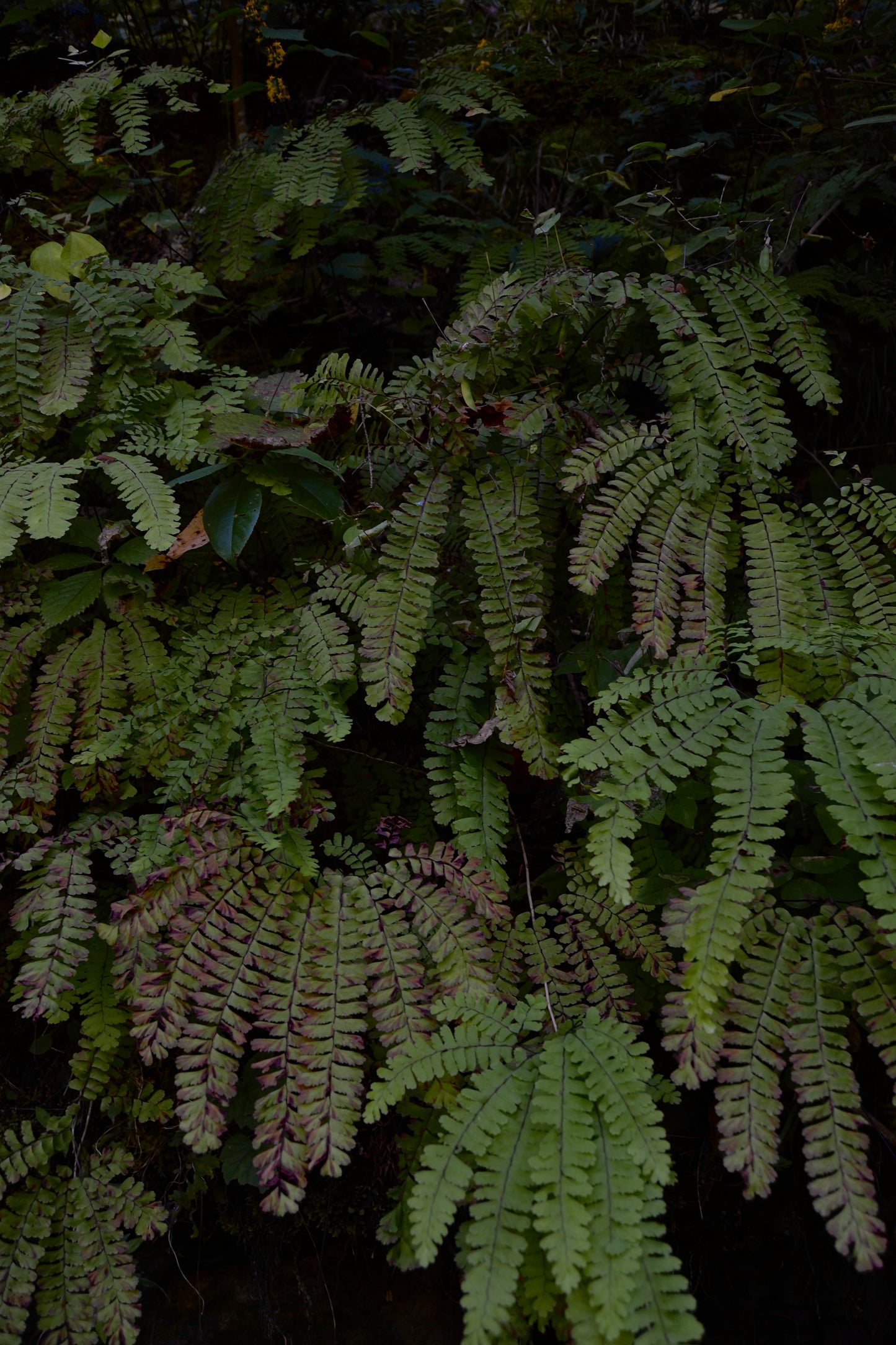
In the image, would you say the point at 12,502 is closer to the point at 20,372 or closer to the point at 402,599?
the point at 20,372

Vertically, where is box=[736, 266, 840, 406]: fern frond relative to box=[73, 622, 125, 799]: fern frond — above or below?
above

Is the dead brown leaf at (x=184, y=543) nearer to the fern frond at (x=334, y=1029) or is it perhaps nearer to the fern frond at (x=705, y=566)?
the fern frond at (x=334, y=1029)

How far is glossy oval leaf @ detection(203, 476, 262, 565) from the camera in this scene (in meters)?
2.40

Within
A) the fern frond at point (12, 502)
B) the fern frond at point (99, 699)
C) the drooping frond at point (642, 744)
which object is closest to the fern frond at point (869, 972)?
the drooping frond at point (642, 744)

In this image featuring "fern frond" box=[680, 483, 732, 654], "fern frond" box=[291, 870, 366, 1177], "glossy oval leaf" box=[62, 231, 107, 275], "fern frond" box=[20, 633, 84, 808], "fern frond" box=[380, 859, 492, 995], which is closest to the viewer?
"fern frond" box=[291, 870, 366, 1177]

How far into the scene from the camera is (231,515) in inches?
96.3

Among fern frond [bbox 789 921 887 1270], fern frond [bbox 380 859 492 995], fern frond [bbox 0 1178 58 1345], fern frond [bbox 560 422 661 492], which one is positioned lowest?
fern frond [bbox 0 1178 58 1345]

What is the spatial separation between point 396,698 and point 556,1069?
3.03ft

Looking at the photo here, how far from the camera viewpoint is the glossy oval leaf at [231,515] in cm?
240

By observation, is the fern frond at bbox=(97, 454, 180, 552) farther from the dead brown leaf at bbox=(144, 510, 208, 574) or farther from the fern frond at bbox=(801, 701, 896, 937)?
the fern frond at bbox=(801, 701, 896, 937)

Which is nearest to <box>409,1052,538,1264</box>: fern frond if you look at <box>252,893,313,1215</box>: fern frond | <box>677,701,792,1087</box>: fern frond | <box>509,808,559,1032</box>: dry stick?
<box>509,808,559,1032</box>: dry stick

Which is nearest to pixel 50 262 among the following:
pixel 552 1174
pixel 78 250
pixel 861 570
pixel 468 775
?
pixel 78 250

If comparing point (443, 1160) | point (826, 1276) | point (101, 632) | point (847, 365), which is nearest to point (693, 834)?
point (443, 1160)

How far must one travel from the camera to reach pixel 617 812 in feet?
6.23
